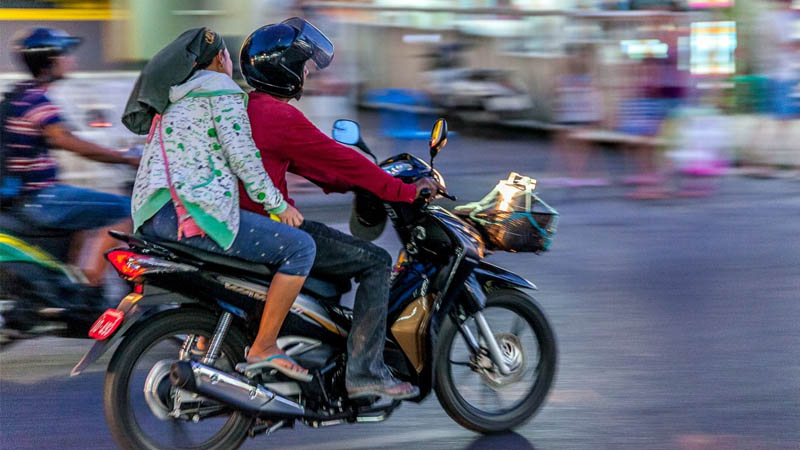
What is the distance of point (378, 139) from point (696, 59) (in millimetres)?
3438

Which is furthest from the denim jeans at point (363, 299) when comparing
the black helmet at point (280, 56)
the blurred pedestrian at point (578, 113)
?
the blurred pedestrian at point (578, 113)

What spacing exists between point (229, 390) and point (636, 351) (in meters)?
2.63

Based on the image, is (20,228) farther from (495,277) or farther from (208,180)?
(495,277)

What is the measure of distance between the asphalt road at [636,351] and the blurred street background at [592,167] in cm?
2

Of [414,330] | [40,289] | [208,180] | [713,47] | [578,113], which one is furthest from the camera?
[713,47]

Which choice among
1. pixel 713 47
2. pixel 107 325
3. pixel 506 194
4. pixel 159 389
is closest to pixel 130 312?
pixel 107 325

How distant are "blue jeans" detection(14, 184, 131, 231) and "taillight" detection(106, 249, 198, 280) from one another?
161cm

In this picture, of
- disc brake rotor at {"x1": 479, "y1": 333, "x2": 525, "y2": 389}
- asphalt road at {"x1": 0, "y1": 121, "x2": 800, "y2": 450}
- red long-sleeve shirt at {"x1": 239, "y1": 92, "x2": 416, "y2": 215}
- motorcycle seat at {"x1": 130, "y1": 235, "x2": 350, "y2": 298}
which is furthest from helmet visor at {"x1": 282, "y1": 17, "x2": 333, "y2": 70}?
asphalt road at {"x1": 0, "y1": 121, "x2": 800, "y2": 450}

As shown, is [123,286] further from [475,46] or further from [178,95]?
[475,46]

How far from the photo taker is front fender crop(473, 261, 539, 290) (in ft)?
16.1

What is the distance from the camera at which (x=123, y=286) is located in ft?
21.5

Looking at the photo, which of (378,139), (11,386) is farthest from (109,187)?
(378,139)

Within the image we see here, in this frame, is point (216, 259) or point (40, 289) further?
point (40, 289)

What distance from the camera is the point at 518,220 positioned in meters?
4.81
